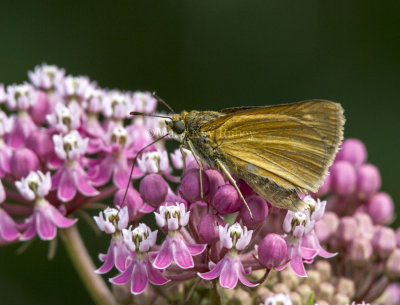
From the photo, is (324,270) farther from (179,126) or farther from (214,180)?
(179,126)

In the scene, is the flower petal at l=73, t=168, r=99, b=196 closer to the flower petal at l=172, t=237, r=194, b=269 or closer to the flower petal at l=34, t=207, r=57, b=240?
the flower petal at l=34, t=207, r=57, b=240

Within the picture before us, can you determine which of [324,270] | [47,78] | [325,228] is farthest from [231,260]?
[47,78]

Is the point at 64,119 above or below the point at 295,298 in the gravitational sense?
above

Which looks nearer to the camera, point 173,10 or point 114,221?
point 114,221

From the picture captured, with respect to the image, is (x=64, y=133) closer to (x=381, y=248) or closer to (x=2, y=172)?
(x=2, y=172)

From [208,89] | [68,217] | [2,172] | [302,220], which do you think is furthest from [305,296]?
[208,89]

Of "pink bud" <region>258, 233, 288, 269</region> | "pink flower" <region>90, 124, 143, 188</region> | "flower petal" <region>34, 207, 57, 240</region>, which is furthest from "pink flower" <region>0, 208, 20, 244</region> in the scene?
"pink bud" <region>258, 233, 288, 269</region>
